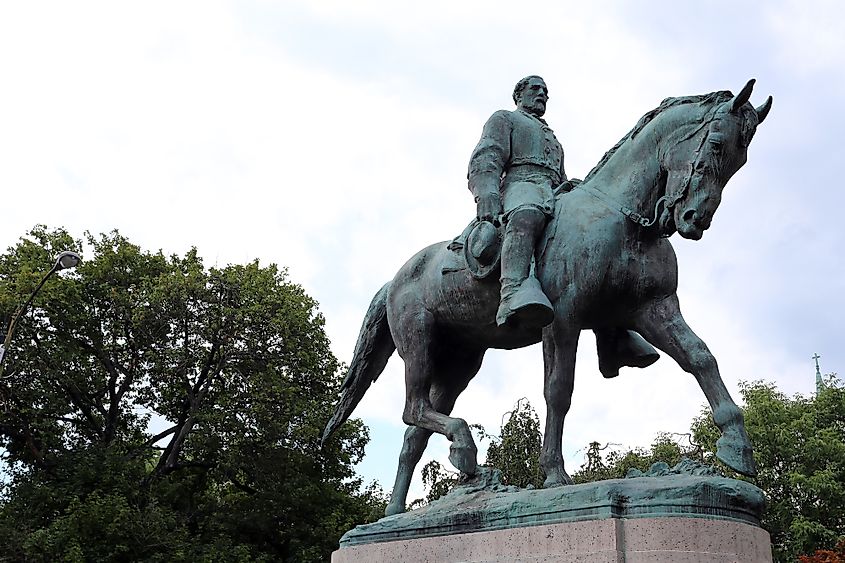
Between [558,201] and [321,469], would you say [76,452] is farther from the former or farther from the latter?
[558,201]

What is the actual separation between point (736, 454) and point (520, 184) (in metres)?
2.57

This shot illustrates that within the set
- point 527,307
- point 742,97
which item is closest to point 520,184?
point 527,307

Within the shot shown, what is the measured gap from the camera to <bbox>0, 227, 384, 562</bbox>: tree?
2041cm

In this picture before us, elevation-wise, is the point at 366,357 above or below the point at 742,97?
below

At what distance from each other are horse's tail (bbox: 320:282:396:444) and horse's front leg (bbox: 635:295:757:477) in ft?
8.20

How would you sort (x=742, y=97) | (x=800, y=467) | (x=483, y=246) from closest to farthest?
(x=742, y=97) < (x=483, y=246) < (x=800, y=467)

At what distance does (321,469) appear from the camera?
22188 millimetres

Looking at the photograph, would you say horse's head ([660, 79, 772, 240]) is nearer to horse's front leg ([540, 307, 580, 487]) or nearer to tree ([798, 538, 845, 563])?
horse's front leg ([540, 307, 580, 487])

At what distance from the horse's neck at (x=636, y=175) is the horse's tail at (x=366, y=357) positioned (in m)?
2.29

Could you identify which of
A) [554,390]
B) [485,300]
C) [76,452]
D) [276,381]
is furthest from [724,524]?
[76,452]

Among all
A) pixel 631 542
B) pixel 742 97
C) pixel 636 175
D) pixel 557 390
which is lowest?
pixel 631 542

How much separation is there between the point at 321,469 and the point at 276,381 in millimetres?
2605

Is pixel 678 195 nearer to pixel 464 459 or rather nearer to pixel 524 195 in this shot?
pixel 524 195

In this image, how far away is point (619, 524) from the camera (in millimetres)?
5238
